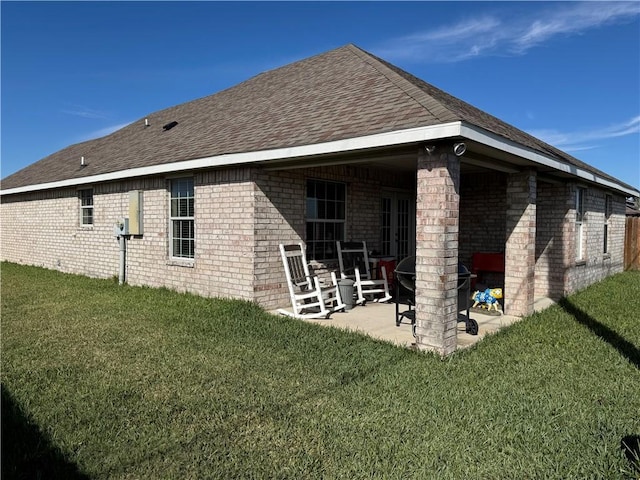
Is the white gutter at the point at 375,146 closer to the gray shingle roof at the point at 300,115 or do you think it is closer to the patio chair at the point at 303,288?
the gray shingle roof at the point at 300,115

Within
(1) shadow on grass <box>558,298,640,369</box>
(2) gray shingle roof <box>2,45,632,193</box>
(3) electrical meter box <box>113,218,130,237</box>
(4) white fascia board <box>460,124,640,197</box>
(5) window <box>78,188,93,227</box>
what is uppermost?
(2) gray shingle roof <box>2,45,632,193</box>

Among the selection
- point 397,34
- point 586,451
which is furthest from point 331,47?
point 586,451

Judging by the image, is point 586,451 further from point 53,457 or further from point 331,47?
point 331,47

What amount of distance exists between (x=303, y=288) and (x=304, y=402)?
13.1 ft

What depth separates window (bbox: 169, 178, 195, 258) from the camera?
8.74 meters

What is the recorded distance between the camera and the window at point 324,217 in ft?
27.6

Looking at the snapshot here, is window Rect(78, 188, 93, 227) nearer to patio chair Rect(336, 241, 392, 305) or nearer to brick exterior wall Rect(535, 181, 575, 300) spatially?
patio chair Rect(336, 241, 392, 305)

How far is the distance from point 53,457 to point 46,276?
10571 mm

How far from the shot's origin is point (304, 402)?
3781mm

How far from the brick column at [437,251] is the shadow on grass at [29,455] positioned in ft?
12.4

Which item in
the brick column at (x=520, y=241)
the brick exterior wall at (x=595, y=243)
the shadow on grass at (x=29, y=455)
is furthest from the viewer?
the brick exterior wall at (x=595, y=243)

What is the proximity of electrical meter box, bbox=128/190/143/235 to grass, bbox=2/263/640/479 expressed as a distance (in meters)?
3.40

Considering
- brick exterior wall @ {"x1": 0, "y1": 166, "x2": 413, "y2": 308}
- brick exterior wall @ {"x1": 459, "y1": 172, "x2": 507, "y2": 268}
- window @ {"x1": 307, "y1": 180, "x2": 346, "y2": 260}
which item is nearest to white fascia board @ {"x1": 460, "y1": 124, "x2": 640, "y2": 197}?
brick exterior wall @ {"x1": 459, "y1": 172, "x2": 507, "y2": 268}

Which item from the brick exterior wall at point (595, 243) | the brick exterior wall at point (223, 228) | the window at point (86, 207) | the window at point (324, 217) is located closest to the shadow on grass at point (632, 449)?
the brick exterior wall at point (223, 228)
